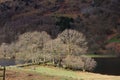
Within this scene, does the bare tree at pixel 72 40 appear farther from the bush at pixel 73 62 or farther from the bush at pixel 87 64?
the bush at pixel 73 62

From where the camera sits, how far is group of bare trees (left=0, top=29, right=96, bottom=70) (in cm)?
13261

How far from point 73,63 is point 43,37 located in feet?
85.9

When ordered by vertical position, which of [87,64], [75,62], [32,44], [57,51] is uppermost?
[32,44]

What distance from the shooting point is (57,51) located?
451 feet

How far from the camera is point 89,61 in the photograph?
13550 centimetres

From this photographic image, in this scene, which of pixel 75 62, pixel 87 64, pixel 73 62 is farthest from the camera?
pixel 87 64

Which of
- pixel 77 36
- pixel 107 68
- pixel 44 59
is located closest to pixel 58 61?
pixel 44 59

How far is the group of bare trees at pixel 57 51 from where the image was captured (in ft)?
435

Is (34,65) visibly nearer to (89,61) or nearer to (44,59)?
(44,59)

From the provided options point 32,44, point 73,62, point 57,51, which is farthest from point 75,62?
point 32,44

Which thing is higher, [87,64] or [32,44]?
[32,44]

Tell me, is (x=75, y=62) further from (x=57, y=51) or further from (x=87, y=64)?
(x=57, y=51)

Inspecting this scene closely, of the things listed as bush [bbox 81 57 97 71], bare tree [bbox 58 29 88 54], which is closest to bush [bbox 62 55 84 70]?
bush [bbox 81 57 97 71]

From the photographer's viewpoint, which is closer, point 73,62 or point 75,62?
point 73,62
